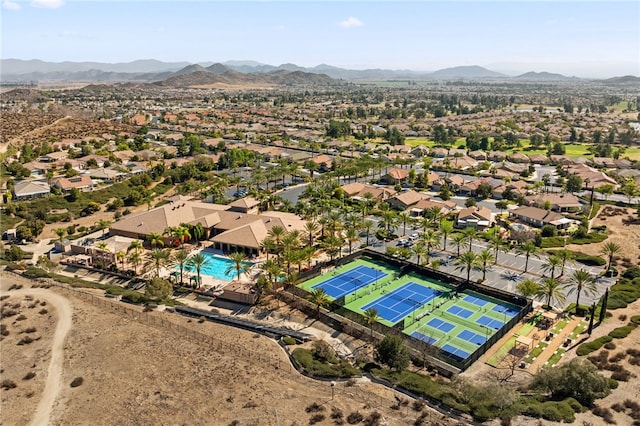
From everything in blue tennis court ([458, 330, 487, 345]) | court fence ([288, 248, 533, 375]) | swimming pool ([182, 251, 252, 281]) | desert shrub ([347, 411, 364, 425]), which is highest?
desert shrub ([347, 411, 364, 425])

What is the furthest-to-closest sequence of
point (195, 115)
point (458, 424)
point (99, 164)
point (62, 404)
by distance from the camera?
point (195, 115)
point (99, 164)
point (62, 404)
point (458, 424)

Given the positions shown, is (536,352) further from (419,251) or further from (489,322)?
(419,251)

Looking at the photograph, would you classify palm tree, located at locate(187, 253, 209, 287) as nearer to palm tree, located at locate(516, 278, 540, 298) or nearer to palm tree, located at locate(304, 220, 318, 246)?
palm tree, located at locate(304, 220, 318, 246)

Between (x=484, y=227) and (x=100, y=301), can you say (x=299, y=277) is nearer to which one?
(x=100, y=301)

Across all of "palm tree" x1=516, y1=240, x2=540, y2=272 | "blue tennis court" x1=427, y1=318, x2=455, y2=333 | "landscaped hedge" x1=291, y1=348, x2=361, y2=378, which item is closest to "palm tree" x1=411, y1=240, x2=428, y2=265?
"palm tree" x1=516, y1=240, x2=540, y2=272

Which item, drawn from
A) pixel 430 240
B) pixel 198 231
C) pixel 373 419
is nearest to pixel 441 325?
pixel 430 240

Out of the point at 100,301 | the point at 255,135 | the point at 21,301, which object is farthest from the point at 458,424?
the point at 255,135
